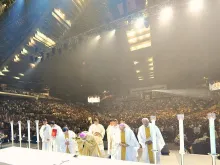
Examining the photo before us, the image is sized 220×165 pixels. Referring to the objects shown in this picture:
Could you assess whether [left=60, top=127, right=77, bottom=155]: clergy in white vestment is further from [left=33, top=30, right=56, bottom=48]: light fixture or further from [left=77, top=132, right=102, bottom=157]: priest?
[left=33, top=30, right=56, bottom=48]: light fixture

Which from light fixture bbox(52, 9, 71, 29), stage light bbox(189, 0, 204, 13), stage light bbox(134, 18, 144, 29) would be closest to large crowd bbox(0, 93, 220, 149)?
stage light bbox(134, 18, 144, 29)

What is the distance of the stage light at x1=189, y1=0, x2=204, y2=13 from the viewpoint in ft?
21.0

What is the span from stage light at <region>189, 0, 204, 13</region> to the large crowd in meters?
2.72

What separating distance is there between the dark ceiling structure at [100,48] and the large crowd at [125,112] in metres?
0.58

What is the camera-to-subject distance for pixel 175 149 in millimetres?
7570

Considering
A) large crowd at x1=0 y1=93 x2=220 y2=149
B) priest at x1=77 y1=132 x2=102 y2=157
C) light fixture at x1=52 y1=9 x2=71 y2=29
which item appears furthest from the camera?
light fixture at x1=52 y1=9 x2=71 y2=29

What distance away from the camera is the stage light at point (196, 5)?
641 centimetres

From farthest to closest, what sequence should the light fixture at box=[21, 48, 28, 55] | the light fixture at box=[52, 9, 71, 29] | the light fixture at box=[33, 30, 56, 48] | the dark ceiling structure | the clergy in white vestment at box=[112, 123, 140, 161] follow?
the light fixture at box=[21, 48, 28, 55], the light fixture at box=[33, 30, 56, 48], the light fixture at box=[52, 9, 71, 29], the dark ceiling structure, the clergy in white vestment at box=[112, 123, 140, 161]

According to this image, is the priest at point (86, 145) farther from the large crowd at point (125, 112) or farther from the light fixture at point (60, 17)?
the light fixture at point (60, 17)

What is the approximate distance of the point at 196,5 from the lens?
21.2 feet

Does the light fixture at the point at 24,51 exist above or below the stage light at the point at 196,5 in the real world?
below

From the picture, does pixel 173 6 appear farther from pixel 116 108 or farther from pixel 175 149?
pixel 175 149

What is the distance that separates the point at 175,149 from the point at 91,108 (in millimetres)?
3505

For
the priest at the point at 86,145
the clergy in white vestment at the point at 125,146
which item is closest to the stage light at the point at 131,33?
the clergy in white vestment at the point at 125,146
